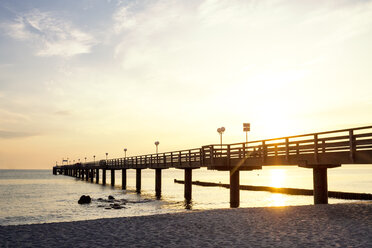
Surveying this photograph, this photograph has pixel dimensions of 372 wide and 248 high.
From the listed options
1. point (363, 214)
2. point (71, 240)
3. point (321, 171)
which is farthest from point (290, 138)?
point (71, 240)

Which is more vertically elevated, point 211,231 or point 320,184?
point 320,184

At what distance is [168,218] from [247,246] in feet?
17.2

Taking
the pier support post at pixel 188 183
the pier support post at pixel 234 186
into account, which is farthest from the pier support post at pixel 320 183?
the pier support post at pixel 188 183

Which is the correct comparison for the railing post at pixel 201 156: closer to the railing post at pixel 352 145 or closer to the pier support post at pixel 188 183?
the pier support post at pixel 188 183

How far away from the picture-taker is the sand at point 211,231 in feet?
28.4

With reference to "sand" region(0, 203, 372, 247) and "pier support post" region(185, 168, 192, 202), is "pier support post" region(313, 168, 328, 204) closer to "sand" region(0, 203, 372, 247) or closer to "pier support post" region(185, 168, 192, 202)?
"sand" region(0, 203, 372, 247)

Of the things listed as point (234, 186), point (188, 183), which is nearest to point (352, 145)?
point (234, 186)

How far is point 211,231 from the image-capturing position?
33.4 feet

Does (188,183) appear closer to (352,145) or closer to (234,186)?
(234,186)

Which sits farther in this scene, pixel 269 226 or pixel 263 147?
pixel 263 147

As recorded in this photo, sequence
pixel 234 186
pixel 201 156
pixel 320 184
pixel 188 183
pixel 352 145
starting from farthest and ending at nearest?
pixel 188 183
pixel 201 156
pixel 234 186
pixel 320 184
pixel 352 145

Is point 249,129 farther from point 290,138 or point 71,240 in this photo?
point 71,240

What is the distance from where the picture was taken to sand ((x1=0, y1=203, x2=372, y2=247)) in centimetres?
866

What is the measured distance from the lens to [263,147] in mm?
22016
